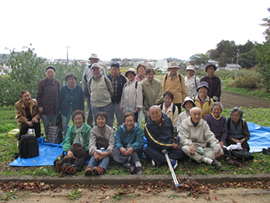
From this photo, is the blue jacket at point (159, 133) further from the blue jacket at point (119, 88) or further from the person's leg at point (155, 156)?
the blue jacket at point (119, 88)

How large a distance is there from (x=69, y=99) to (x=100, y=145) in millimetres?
1915

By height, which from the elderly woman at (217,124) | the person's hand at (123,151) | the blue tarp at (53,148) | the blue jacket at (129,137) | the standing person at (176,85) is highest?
the standing person at (176,85)

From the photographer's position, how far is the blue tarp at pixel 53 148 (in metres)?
4.34

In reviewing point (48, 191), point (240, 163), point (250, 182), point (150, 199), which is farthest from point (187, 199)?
point (48, 191)

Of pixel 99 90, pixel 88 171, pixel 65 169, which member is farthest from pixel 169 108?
pixel 65 169

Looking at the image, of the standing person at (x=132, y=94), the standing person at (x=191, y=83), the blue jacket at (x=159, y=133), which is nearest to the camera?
the blue jacket at (x=159, y=133)

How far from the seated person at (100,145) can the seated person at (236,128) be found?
9.44ft

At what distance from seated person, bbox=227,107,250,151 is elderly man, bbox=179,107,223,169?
0.72 metres

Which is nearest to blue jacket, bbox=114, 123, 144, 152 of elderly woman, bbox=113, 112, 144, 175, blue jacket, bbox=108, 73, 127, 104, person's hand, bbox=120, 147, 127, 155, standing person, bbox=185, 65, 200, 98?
elderly woman, bbox=113, 112, 144, 175

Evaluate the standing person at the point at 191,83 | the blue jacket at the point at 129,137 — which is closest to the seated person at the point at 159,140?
the blue jacket at the point at 129,137

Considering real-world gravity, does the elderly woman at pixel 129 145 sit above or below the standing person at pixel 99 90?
below

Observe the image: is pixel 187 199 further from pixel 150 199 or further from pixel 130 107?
pixel 130 107

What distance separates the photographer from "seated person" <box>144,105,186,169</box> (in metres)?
4.17

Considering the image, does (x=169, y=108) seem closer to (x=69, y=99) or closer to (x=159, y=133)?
(x=159, y=133)
